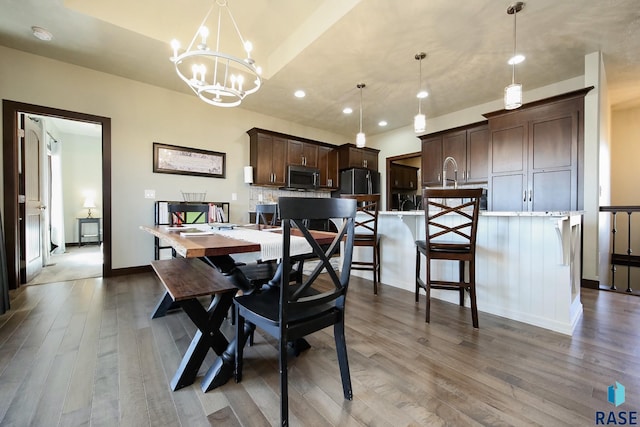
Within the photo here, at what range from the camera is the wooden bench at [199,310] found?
4.24 feet

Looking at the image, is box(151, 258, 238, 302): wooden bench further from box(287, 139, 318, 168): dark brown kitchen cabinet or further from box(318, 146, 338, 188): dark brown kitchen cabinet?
box(318, 146, 338, 188): dark brown kitchen cabinet

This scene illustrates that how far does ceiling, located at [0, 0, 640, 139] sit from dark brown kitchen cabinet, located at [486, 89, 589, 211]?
1.75 feet

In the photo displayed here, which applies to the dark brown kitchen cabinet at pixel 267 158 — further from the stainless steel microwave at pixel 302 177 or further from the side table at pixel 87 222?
the side table at pixel 87 222

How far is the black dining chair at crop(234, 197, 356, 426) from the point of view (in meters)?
1.01

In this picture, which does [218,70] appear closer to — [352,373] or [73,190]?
[352,373]

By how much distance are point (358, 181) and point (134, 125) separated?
4.03 metres

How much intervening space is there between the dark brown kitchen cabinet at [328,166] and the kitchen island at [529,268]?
315cm

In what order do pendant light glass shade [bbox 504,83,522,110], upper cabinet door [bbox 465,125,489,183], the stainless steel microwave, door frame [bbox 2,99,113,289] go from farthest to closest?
1. the stainless steel microwave
2. upper cabinet door [bbox 465,125,489,183]
3. door frame [bbox 2,99,113,289]
4. pendant light glass shade [bbox 504,83,522,110]

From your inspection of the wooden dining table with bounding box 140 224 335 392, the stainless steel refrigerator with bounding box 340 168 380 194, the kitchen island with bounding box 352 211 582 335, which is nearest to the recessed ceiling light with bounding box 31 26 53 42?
the wooden dining table with bounding box 140 224 335 392

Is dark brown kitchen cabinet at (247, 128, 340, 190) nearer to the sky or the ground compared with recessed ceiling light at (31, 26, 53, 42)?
nearer to the ground

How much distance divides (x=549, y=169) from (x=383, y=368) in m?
3.49

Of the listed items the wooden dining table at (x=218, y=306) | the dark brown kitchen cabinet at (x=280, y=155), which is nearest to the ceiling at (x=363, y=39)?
the dark brown kitchen cabinet at (x=280, y=155)

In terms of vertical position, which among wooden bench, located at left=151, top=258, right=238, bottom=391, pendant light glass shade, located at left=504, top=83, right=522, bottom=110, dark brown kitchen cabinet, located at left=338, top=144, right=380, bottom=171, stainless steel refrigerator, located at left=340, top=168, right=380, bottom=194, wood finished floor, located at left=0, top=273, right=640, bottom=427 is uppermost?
dark brown kitchen cabinet, located at left=338, top=144, right=380, bottom=171

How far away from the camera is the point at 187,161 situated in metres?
4.02
